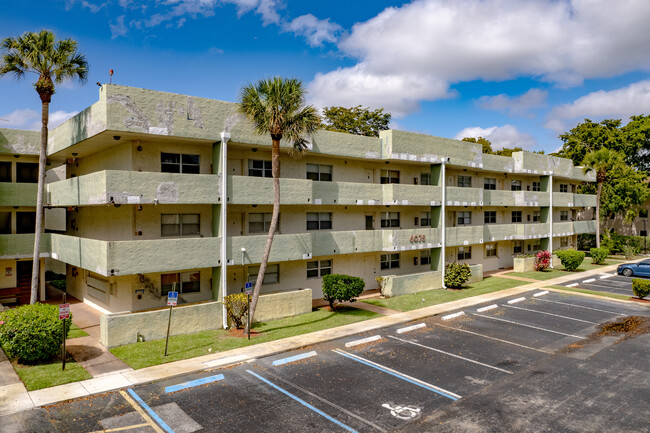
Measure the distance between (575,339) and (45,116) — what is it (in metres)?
25.9

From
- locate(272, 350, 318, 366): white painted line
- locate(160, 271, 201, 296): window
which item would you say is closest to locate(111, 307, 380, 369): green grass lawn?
locate(272, 350, 318, 366): white painted line

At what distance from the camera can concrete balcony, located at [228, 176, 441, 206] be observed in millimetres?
21500

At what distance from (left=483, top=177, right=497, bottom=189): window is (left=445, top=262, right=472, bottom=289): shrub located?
10.6m

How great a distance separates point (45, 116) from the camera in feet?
66.7

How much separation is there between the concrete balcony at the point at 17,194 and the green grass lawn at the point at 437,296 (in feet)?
66.4

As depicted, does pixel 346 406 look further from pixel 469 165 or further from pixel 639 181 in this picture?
pixel 639 181

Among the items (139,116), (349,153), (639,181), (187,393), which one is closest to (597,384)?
(187,393)

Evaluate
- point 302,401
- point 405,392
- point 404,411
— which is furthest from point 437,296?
point 302,401

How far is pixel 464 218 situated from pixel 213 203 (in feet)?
76.9

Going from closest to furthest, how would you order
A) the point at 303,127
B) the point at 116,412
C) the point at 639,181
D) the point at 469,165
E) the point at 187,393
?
the point at 116,412, the point at 187,393, the point at 303,127, the point at 469,165, the point at 639,181

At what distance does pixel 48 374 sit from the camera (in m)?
14.5

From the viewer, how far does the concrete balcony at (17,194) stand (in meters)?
24.1

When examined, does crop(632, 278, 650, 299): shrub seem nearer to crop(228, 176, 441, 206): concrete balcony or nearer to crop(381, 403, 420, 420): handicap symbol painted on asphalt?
crop(228, 176, 441, 206): concrete balcony

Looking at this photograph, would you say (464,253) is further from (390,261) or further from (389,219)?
(389,219)
